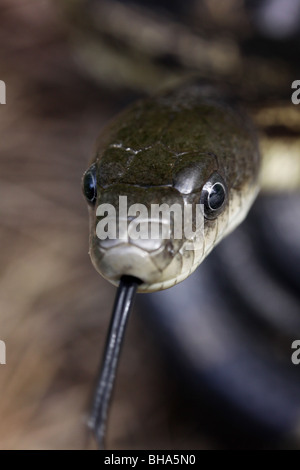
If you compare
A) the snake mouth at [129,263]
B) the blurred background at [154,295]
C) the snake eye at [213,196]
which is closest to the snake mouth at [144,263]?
the snake mouth at [129,263]

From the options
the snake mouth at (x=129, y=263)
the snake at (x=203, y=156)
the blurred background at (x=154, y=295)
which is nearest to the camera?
the snake mouth at (x=129, y=263)

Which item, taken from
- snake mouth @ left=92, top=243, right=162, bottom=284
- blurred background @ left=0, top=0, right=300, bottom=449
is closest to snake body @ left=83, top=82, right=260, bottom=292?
snake mouth @ left=92, top=243, right=162, bottom=284

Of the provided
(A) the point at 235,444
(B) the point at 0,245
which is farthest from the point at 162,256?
(B) the point at 0,245

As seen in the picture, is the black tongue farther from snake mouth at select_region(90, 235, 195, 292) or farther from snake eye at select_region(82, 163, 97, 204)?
snake eye at select_region(82, 163, 97, 204)

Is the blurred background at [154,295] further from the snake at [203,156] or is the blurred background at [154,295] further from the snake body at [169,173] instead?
the snake body at [169,173]

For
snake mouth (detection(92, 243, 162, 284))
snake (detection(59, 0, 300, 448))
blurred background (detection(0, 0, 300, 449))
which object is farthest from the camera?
blurred background (detection(0, 0, 300, 449))

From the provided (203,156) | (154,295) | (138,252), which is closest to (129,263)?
(138,252)

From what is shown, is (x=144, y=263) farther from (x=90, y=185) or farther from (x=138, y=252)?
(x=90, y=185)
